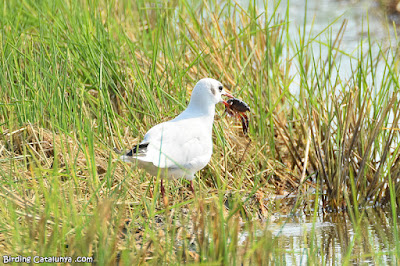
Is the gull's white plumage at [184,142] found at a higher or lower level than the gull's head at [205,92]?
lower

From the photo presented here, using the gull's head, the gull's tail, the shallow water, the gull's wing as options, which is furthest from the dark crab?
the gull's tail

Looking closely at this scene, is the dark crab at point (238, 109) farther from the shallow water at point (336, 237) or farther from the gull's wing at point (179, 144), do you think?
the shallow water at point (336, 237)

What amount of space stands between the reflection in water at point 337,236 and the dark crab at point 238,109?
2.40 feet

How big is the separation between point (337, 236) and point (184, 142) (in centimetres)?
98

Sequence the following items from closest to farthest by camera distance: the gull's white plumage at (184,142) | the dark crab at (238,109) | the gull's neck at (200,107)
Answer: the gull's white plumage at (184,142), the gull's neck at (200,107), the dark crab at (238,109)

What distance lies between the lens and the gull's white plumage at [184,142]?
12.0ft

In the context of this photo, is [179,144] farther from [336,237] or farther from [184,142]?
[336,237]

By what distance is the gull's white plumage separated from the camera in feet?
12.0

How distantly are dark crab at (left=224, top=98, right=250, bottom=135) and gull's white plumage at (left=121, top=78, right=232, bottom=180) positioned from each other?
22 centimetres

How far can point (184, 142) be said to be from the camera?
13.0 ft

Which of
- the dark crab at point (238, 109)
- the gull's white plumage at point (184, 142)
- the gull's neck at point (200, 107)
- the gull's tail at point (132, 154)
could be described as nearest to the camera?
A: the gull's tail at point (132, 154)

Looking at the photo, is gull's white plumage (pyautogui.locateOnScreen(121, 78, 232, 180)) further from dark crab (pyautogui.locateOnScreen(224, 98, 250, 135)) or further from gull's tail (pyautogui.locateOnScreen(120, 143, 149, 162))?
dark crab (pyautogui.locateOnScreen(224, 98, 250, 135))

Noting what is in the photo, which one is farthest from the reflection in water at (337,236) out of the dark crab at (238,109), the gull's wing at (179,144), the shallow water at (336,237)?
the dark crab at (238,109)

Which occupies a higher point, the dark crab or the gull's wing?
the dark crab
